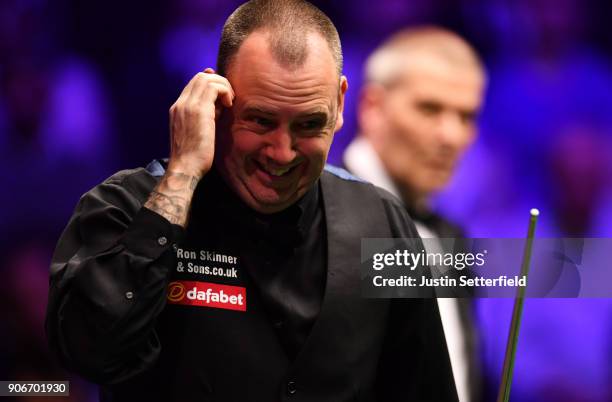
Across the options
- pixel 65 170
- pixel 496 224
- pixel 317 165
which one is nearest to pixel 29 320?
pixel 65 170

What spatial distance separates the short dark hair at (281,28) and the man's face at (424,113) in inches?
49.1

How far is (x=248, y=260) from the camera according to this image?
1953 millimetres

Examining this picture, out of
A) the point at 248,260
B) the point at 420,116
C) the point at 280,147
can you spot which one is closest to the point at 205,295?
the point at 248,260

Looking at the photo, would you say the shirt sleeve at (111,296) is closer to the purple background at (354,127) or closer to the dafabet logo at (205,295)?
the dafabet logo at (205,295)

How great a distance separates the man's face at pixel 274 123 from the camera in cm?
185

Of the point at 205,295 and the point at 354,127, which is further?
the point at 354,127

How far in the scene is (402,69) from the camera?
10.5 feet

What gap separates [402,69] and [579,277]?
101 cm

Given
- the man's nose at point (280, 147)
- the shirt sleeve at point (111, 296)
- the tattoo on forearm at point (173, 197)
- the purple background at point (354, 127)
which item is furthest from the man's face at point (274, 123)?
the purple background at point (354, 127)

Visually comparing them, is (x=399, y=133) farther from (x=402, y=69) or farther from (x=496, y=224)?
(x=496, y=224)

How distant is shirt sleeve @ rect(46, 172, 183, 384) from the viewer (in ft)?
5.42

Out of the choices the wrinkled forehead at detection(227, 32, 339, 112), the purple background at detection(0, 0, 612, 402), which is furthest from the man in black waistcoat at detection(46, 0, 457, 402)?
the purple background at detection(0, 0, 612, 402)

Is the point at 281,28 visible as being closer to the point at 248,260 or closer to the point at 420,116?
the point at 248,260

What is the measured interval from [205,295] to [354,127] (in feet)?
4.68
